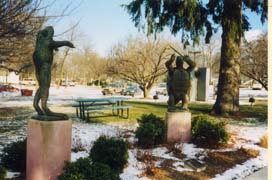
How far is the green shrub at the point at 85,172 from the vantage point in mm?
4602

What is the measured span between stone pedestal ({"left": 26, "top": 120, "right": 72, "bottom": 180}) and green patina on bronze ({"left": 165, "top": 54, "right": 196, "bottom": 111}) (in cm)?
446

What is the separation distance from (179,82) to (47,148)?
5.02 meters

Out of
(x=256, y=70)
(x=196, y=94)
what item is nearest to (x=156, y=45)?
(x=196, y=94)

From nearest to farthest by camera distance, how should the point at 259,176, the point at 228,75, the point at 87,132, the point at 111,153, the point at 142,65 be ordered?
1. the point at 111,153
2. the point at 259,176
3. the point at 87,132
4. the point at 228,75
5. the point at 142,65

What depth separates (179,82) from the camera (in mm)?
9078

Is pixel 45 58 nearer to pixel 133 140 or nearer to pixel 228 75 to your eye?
pixel 133 140

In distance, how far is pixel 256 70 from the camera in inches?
1241

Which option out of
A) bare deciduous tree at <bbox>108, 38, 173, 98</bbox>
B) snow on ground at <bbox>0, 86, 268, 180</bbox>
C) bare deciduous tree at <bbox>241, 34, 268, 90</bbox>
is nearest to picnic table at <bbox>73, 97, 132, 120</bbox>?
snow on ground at <bbox>0, 86, 268, 180</bbox>

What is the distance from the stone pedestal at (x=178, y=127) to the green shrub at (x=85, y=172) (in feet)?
13.7

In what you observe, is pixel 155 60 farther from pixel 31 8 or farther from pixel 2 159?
pixel 2 159

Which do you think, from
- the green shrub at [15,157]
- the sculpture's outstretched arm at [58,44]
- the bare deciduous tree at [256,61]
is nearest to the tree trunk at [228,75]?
the sculpture's outstretched arm at [58,44]

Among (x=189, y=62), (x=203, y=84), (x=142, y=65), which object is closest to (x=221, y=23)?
(x=189, y=62)

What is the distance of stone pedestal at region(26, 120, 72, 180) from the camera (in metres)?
5.00

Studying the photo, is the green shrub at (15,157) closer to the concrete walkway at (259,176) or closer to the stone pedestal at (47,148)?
the stone pedestal at (47,148)
